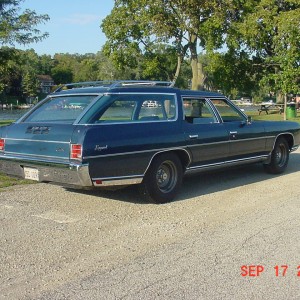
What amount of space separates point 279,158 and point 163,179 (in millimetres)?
3490

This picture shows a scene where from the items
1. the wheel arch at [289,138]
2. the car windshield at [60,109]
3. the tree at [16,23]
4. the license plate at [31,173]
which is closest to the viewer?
the license plate at [31,173]

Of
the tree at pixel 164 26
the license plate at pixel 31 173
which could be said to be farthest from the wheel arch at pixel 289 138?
the tree at pixel 164 26

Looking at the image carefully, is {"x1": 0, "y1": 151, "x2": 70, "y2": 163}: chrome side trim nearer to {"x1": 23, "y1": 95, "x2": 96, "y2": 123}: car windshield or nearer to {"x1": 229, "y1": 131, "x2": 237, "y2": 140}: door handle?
{"x1": 23, "y1": 95, "x2": 96, "y2": 123}: car windshield

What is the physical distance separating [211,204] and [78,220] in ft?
6.48

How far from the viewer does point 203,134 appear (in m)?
7.13

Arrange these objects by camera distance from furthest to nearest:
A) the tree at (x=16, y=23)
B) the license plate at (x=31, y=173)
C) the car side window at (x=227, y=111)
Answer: the tree at (x=16, y=23) → the car side window at (x=227, y=111) → the license plate at (x=31, y=173)

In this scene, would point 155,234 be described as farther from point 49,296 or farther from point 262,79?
point 262,79

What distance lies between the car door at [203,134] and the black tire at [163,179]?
347 mm

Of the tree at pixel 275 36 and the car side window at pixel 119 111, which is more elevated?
the tree at pixel 275 36

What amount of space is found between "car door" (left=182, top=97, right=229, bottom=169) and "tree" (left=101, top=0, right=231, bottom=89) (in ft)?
61.3

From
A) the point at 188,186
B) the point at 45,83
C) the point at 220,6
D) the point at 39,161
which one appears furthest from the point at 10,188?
the point at 45,83

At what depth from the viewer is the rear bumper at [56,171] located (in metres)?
5.59

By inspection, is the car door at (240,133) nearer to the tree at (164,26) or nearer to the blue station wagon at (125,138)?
the blue station wagon at (125,138)

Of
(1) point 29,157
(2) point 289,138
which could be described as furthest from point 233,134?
(1) point 29,157
